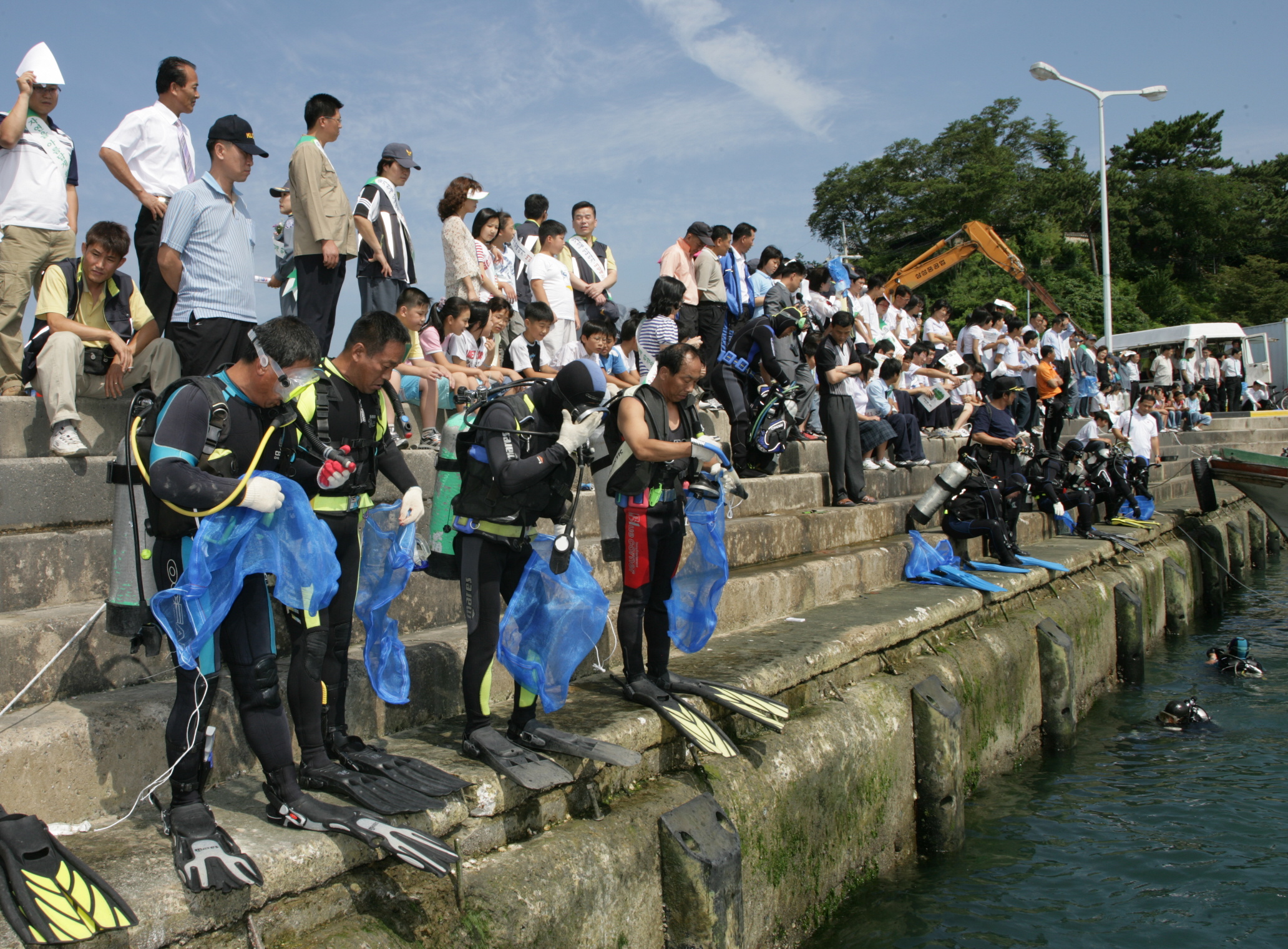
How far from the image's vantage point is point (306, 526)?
9.37 feet

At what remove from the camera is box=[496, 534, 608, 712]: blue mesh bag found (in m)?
3.58

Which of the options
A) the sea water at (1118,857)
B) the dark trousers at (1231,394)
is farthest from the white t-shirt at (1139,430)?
the dark trousers at (1231,394)

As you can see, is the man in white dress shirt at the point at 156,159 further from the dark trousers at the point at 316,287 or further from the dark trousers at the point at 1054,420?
the dark trousers at the point at 1054,420

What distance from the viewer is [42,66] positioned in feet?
16.0

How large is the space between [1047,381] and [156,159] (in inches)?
454

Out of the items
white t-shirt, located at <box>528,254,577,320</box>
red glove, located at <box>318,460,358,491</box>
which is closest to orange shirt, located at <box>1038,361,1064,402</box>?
white t-shirt, located at <box>528,254,577,320</box>

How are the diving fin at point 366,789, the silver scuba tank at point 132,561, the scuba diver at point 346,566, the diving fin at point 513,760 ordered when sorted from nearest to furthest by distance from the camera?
the silver scuba tank at point 132,561 → the diving fin at point 366,789 → the scuba diver at point 346,566 → the diving fin at point 513,760

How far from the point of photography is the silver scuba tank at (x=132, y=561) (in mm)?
2760

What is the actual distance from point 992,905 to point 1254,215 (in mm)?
Answer: 47887

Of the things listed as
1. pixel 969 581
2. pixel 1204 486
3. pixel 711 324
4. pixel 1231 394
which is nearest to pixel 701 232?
pixel 711 324

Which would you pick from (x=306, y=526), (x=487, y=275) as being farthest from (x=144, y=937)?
(x=487, y=275)

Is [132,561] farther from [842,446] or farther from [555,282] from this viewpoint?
[842,446]

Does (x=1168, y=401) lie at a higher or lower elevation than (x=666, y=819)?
higher

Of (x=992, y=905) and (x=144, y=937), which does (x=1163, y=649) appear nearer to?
(x=992, y=905)
